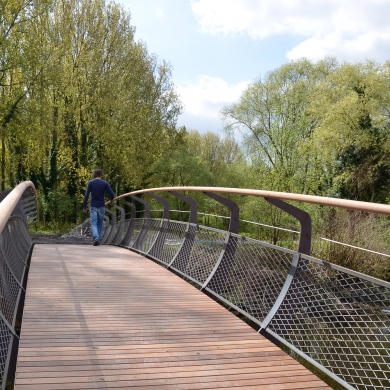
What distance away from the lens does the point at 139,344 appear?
3352mm

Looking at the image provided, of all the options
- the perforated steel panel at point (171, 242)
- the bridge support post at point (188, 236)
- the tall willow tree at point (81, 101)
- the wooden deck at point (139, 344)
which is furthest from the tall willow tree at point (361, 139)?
the wooden deck at point (139, 344)

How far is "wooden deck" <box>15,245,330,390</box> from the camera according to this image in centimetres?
277

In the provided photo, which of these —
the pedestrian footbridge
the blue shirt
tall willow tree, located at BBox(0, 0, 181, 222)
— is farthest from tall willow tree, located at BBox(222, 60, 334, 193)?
the pedestrian footbridge

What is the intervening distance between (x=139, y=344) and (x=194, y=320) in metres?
0.80

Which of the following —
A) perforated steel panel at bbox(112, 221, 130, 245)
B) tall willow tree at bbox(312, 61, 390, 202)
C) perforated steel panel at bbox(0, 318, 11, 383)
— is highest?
tall willow tree at bbox(312, 61, 390, 202)

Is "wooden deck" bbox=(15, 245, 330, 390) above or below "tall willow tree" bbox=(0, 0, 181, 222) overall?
below

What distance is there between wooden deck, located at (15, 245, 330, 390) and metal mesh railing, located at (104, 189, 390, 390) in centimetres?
20

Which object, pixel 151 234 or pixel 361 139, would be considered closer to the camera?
pixel 151 234

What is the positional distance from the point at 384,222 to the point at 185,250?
1096 centimetres

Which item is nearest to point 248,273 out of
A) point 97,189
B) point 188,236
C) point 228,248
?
point 228,248

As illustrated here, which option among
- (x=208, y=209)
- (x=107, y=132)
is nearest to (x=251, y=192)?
(x=107, y=132)

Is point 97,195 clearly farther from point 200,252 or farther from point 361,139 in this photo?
point 361,139

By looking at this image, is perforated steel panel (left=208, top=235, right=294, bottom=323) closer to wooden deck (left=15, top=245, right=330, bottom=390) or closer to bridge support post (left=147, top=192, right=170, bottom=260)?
wooden deck (left=15, top=245, right=330, bottom=390)

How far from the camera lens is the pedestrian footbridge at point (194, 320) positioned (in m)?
2.79
